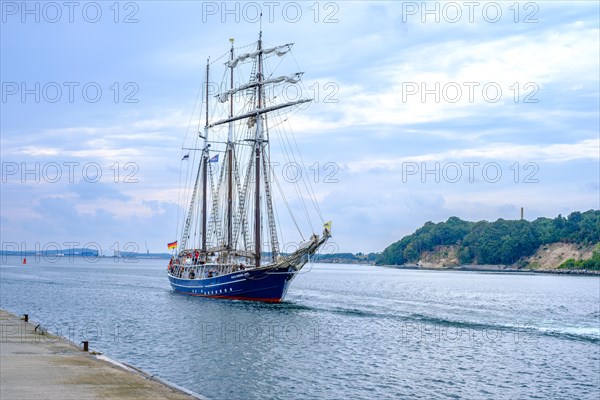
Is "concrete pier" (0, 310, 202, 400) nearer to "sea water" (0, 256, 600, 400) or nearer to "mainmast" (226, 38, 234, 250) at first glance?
"sea water" (0, 256, 600, 400)

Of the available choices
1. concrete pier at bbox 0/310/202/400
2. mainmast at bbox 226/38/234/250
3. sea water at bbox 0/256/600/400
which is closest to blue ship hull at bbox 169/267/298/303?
sea water at bbox 0/256/600/400

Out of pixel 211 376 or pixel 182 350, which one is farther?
pixel 182 350

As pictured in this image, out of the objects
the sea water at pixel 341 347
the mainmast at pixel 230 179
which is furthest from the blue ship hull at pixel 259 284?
the mainmast at pixel 230 179

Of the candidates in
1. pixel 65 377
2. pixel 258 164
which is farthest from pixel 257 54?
pixel 65 377

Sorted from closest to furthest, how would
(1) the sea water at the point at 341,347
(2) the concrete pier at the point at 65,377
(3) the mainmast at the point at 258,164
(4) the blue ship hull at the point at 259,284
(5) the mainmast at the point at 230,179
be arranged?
(2) the concrete pier at the point at 65,377, (1) the sea water at the point at 341,347, (4) the blue ship hull at the point at 259,284, (3) the mainmast at the point at 258,164, (5) the mainmast at the point at 230,179

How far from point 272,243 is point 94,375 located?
5458cm

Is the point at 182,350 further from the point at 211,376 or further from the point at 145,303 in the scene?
the point at 145,303

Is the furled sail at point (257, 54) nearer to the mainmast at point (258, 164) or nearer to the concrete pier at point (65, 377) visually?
the mainmast at point (258, 164)

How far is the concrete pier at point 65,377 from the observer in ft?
56.2

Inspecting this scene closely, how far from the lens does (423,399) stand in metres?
27.8

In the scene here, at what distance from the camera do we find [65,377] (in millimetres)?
19156

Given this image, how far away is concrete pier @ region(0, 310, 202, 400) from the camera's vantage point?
674 inches

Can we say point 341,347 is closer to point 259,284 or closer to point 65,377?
point 65,377

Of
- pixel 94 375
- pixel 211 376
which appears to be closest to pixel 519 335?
pixel 211 376
